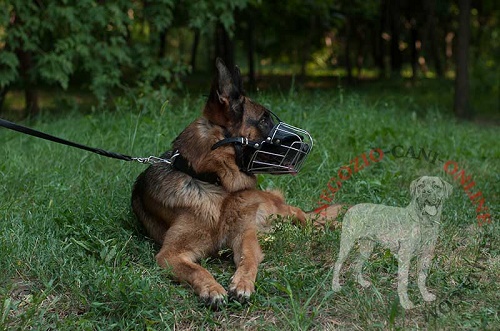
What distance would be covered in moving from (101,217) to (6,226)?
0.64 m

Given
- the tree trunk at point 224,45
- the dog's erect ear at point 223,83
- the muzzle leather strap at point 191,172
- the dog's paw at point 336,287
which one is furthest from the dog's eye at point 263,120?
the tree trunk at point 224,45

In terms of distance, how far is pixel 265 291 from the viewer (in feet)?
11.7

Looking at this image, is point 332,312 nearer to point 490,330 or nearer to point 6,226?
point 490,330

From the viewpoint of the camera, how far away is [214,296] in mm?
3391

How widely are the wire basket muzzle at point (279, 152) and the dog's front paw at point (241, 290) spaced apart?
32.8 inches

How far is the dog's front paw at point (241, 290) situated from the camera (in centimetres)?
340

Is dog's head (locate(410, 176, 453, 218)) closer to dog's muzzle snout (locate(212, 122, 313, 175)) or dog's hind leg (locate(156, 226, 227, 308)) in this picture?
dog's muzzle snout (locate(212, 122, 313, 175))

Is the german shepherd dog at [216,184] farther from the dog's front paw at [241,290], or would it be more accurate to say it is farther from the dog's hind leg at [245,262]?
the dog's front paw at [241,290]

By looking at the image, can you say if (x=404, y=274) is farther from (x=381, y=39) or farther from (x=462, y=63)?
(x=381, y=39)

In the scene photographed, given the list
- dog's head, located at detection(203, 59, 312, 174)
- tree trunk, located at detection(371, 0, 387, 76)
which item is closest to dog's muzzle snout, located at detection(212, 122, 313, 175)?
dog's head, located at detection(203, 59, 312, 174)

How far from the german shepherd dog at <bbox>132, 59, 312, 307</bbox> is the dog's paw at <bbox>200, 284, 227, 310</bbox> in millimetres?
429

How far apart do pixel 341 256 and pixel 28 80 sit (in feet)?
25.3

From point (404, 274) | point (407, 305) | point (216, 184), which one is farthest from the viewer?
point (216, 184)

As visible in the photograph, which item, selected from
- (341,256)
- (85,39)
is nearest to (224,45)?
(85,39)
